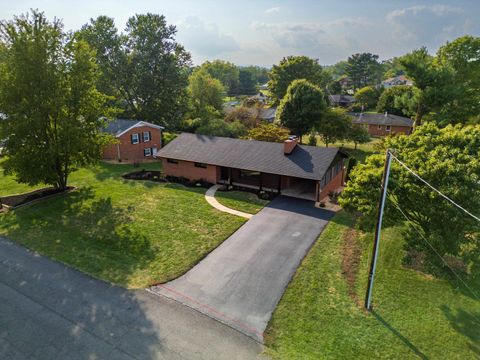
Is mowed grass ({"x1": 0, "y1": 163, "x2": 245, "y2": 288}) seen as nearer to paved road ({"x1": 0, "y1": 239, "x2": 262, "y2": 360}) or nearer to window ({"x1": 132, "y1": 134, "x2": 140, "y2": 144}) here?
paved road ({"x1": 0, "y1": 239, "x2": 262, "y2": 360})

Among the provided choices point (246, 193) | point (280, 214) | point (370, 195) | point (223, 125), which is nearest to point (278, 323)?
point (370, 195)

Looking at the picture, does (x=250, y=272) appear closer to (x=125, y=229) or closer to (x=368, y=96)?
(x=125, y=229)

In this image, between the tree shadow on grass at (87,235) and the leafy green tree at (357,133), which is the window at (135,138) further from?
the leafy green tree at (357,133)

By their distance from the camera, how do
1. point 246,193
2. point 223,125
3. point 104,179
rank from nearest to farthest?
1. point 246,193
2. point 104,179
3. point 223,125

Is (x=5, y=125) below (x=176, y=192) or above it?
above

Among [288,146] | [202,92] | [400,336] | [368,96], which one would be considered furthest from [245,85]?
[400,336]

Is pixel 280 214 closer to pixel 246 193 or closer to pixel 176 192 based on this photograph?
pixel 246 193
